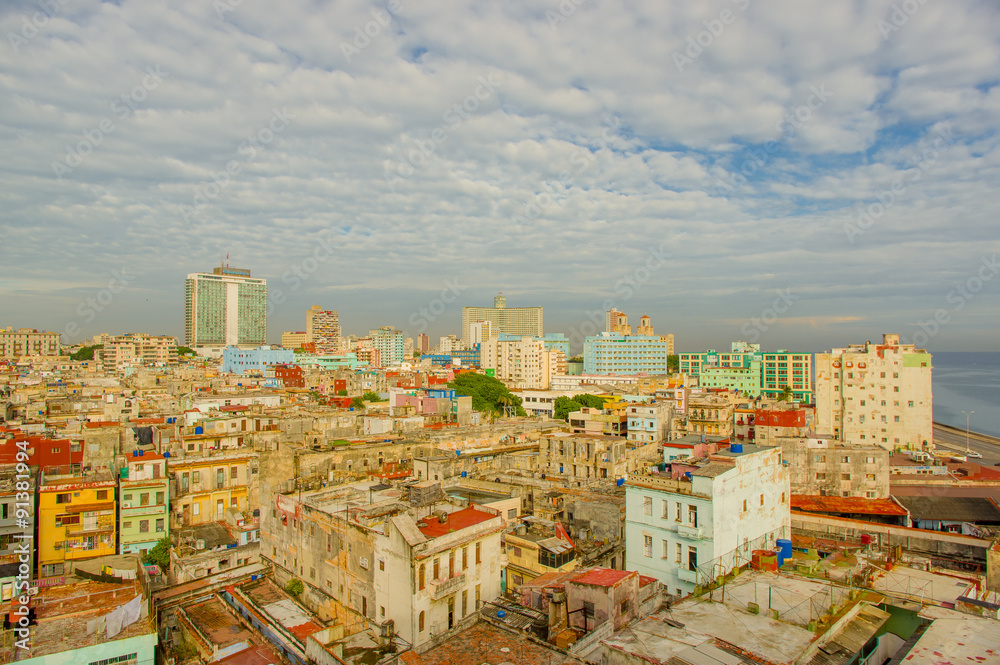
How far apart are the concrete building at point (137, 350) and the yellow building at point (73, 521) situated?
379 feet

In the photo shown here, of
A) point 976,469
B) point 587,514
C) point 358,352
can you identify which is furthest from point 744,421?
point 358,352

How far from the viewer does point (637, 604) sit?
1396 centimetres

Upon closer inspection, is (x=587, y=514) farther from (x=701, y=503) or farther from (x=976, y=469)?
(x=976, y=469)

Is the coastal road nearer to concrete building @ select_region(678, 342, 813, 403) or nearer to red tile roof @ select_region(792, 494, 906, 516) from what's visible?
concrete building @ select_region(678, 342, 813, 403)

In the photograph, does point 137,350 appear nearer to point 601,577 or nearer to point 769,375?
point 769,375

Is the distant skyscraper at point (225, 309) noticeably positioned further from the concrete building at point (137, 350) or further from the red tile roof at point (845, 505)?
the red tile roof at point (845, 505)

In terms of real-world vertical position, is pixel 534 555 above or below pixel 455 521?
below

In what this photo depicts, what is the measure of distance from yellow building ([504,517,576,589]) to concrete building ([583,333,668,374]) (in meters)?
112

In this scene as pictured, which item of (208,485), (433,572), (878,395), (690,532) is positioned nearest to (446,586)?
(433,572)

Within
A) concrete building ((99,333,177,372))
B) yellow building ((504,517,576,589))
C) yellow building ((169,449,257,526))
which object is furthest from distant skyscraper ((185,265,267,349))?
yellow building ((504,517,576,589))

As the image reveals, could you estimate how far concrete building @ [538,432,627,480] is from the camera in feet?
117

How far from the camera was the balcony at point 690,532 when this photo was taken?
18.8 meters

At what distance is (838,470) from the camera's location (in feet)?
129

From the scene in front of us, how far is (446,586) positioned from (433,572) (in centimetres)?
70
